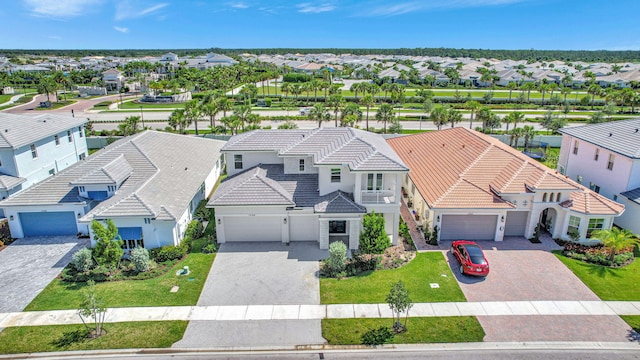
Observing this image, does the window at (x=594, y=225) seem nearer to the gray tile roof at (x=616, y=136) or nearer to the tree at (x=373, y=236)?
the gray tile roof at (x=616, y=136)

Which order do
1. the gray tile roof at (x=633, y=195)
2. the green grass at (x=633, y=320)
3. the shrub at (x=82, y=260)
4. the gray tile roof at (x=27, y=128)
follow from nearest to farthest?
the green grass at (x=633, y=320), the shrub at (x=82, y=260), the gray tile roof at (x=633, y=195), the gray tile roof at (x=27, y=128)

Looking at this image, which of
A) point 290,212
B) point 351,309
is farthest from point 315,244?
point 351,309

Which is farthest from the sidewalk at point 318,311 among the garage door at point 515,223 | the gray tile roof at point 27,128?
the gray tile roof at point 27,128

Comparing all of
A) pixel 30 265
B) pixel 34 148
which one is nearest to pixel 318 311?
pixel 30 265

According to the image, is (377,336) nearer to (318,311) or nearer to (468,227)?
(318,311)

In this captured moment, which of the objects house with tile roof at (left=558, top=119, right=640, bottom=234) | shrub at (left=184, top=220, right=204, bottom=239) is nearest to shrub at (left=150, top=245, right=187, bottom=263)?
shrub at (left=184, top=220, right=204, bottom=239)

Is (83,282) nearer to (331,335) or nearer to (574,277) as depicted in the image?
(331,335)

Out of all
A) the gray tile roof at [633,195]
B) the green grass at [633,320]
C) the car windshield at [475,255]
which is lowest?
the green grass at [633,320]
